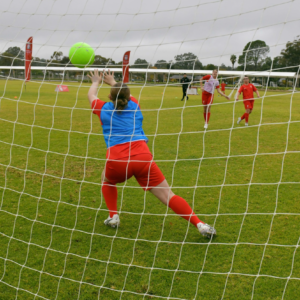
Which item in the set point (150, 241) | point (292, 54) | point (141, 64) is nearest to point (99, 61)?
point (141, 64)

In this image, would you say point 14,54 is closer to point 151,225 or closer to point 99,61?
point 99,61

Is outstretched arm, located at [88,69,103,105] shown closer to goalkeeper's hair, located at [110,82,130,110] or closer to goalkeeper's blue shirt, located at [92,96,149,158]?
goalkeeper's blue shirt, located at [92,96,149,158]

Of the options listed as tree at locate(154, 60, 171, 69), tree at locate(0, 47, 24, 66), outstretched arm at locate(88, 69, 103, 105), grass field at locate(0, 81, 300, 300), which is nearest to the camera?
grass field at locate(0, 81, 300, 300)

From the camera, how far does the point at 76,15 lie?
13.1 feet

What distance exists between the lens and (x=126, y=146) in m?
3.15

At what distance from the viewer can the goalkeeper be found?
3.13m

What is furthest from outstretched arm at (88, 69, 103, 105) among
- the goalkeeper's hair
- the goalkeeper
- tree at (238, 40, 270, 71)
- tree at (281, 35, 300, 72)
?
tree at (281, 35, 300, 72)

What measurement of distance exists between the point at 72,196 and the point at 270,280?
108 inches

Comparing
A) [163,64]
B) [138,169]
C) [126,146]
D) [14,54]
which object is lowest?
[138,169]

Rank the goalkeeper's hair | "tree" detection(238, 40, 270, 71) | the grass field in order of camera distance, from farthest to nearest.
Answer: "tree" detection(238, 40, 270, 71) → the goalkeeper's hair → the grass field

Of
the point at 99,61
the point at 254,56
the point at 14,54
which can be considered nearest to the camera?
the point at 254,56

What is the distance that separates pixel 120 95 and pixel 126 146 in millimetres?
513

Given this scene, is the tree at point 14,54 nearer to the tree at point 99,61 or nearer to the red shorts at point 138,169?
the tree at point 99,61

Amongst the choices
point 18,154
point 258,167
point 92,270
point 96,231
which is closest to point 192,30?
point 96,231
